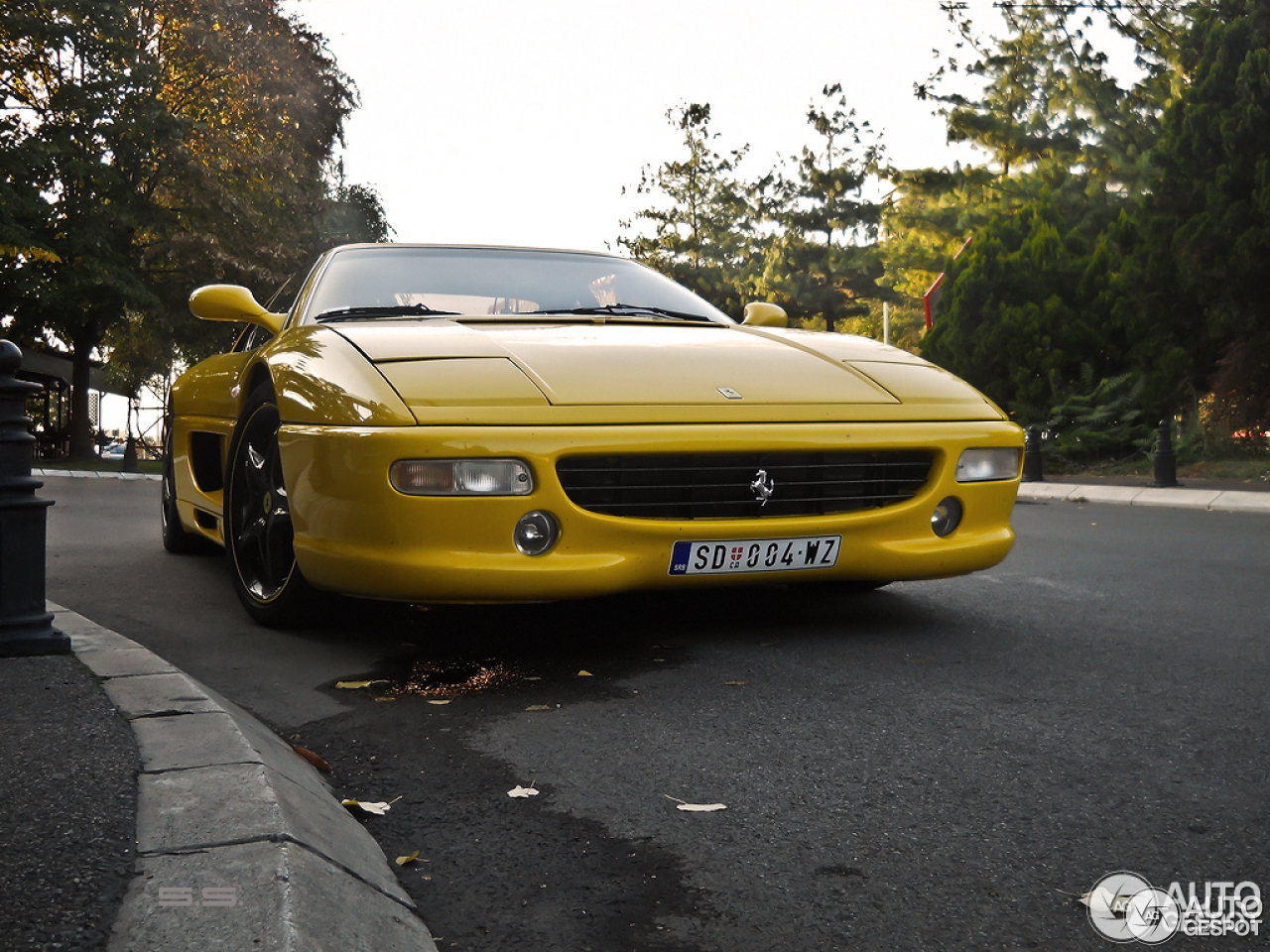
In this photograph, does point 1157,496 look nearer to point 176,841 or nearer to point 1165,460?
point 1165,460

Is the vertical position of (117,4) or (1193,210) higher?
(117,4)

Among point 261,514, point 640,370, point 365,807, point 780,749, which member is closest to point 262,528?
point 261,514

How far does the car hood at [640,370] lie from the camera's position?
3857mm

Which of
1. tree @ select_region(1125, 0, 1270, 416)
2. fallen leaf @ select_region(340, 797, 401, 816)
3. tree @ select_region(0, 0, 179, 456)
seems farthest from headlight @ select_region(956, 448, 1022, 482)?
tree @ select_region(0, 0, 179, 456)

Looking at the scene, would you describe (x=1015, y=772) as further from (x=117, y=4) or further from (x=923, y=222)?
(x=923, y=222)

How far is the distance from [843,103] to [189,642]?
38587 millimetres

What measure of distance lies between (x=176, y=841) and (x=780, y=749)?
1.45 metres

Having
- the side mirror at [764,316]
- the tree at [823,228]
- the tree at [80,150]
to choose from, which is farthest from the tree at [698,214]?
the side mirror at [764,316]

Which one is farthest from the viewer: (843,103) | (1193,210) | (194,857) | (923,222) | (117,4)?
(843,103)

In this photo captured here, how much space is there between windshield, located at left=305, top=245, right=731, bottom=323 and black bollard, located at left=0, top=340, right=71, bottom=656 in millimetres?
1370

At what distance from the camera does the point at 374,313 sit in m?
4.79

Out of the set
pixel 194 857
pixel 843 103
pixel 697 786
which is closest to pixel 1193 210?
pixel 697 786

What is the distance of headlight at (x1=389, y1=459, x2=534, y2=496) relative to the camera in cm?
364

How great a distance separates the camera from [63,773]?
2.45 meters
